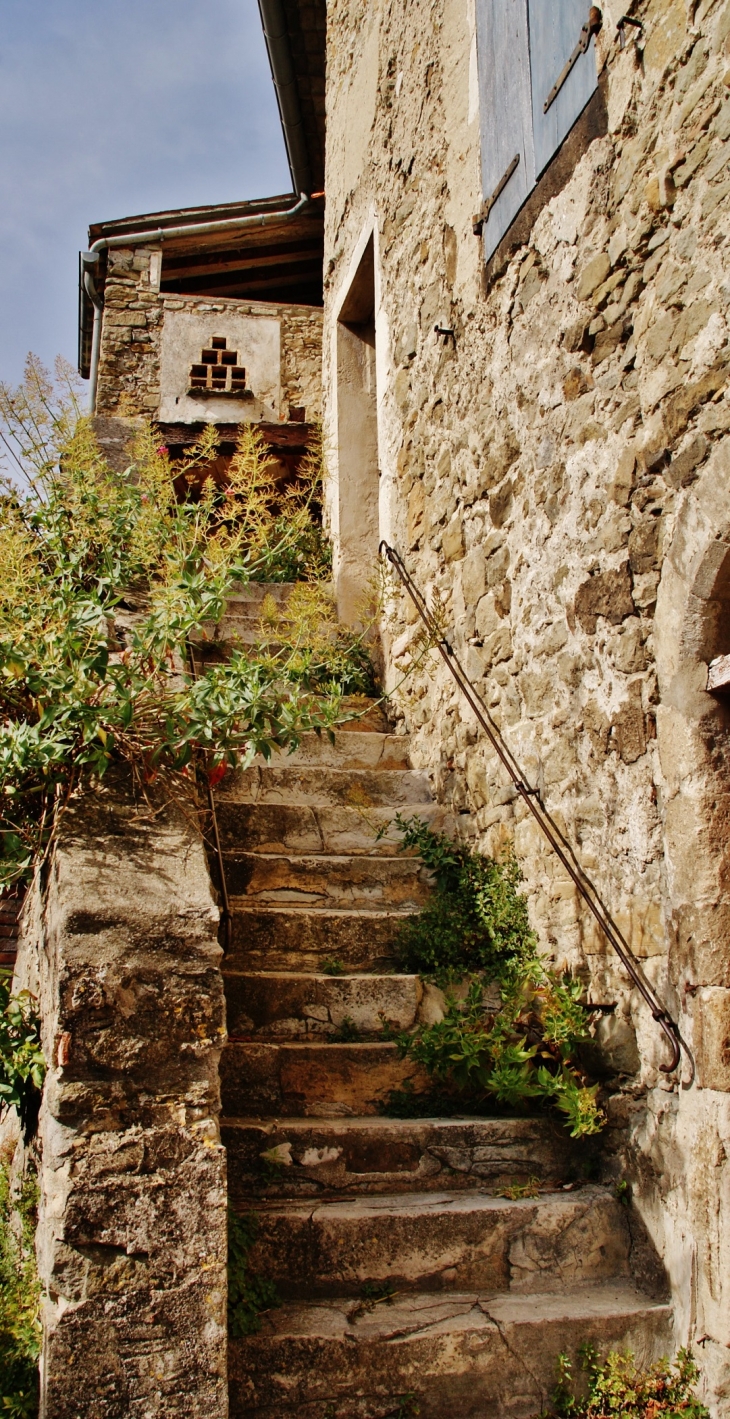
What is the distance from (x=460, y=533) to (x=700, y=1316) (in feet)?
9.27

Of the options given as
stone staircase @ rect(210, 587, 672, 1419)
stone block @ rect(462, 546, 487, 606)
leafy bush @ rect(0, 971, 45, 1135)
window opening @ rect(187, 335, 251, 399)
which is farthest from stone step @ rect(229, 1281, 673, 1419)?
window opening @ rect(187, 335, 251, 399)

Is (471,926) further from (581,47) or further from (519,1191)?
(581,47)

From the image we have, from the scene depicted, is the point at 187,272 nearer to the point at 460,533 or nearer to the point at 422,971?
the point at 460,533

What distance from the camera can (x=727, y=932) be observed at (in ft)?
7.71

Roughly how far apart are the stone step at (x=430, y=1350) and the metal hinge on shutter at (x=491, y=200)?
11.6 feet

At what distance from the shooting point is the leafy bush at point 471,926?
3355 millimetres

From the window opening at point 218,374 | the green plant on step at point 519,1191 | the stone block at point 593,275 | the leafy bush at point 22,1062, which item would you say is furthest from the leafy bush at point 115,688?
the window opening at point 218,374

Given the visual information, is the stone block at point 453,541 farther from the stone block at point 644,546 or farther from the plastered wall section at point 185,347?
the plastered wall section at point 185,347

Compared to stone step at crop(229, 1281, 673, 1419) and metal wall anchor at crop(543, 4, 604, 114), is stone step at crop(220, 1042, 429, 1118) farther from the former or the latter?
metal wall anchor at crop(543, 4, 604, 114)

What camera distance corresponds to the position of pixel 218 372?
9977 millimetres

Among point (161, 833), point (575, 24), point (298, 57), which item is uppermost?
point (298, 57)

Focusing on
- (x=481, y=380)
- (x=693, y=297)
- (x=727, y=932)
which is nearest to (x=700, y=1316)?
(x=727, y=932)

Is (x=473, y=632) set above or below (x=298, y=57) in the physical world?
below

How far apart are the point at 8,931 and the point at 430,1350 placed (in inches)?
164
